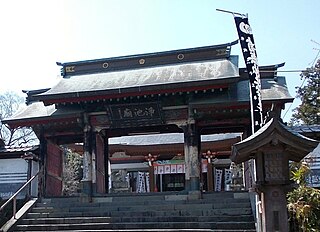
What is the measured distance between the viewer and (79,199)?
14469mm

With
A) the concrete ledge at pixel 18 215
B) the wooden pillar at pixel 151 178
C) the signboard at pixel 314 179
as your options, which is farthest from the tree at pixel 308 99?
the concrete ledge at pixel 18 215

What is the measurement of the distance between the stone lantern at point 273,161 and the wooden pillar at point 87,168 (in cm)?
839

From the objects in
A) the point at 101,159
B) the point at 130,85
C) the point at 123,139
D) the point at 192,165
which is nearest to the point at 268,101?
the point at 192,165

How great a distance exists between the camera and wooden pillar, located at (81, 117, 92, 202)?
14.5m

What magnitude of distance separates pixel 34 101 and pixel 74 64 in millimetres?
2267

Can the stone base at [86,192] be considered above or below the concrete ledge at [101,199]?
above

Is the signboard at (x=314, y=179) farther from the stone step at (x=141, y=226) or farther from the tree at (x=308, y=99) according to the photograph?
the tree at (x=308, y=99)

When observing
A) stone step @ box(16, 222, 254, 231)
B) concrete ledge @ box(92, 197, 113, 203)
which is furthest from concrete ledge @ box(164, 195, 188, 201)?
stone step @ box(16, 222, 254, 231)

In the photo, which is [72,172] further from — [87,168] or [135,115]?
[135,115]

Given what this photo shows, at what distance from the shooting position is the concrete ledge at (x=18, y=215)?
12.2 m

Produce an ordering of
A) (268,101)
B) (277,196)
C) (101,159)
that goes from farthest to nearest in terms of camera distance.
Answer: (101,159) → (268,101) → (277,196)

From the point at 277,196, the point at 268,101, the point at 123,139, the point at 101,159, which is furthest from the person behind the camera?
the point at 123,139

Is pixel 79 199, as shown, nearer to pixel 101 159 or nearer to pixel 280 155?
pixel 101 159

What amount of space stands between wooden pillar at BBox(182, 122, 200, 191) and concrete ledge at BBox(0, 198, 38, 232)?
5101mm
